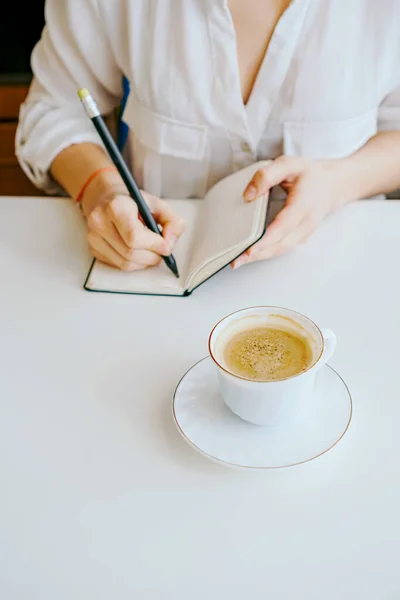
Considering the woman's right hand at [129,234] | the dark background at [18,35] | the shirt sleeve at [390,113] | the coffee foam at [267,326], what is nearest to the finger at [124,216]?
the woman's right hand at [129,234]

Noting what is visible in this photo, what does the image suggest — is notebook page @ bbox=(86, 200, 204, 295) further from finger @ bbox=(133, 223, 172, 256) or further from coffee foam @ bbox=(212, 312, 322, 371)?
coffee foam @ bbox=(212, 312, 322, 371)

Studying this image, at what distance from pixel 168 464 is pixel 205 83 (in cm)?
68

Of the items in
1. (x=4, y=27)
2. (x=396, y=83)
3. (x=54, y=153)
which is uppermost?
(x=396, y=83)

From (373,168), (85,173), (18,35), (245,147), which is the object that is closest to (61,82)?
(85,173)

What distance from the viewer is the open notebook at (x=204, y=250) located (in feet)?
2.74

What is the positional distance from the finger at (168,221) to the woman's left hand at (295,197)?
102 millimetres

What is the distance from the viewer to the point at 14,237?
984 millimetres

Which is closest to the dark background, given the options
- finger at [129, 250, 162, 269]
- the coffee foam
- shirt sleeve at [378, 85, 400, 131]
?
shirt sleeve at [378, 85, 400, 131]

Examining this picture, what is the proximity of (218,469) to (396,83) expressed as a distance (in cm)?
80

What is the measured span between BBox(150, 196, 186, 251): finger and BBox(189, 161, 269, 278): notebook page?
0.03 metres

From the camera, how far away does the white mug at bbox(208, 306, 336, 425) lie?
59 cm

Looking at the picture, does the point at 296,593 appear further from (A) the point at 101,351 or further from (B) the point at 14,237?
(B) the point at 14,237

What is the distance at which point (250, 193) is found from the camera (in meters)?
0.90

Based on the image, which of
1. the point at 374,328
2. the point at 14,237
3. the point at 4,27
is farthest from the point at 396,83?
the point at 4,27
